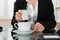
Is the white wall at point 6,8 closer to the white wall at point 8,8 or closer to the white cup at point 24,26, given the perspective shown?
the white wall at point 8,8

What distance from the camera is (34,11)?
1.56 m

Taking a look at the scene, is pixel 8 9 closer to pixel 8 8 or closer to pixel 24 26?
pixel 8 8

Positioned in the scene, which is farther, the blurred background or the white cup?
the blurred background

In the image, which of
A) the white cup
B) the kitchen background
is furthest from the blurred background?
the white cup

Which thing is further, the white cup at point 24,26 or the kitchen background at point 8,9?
the kitchen background at point 8,9

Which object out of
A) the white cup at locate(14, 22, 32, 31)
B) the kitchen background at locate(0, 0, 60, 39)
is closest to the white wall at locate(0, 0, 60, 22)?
the kitchen background at locate(0, 0, 60, 39)

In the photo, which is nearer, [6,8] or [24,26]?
[24,26]

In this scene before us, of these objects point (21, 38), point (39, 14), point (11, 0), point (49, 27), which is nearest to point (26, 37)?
point (21, 38)

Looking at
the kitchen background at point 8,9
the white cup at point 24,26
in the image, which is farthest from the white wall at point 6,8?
the white cup at point 24,26

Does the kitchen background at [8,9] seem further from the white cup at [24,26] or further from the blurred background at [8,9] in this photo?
the white cup at [24,26]

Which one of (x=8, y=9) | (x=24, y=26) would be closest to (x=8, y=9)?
(x=8, y=9)

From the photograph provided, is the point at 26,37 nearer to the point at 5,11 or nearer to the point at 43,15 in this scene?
the point at 43,15

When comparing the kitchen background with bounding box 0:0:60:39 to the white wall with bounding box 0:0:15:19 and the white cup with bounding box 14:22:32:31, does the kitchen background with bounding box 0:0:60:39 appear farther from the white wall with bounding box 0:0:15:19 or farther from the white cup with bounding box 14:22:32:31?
the white cup with bounding box 14:22:32:31

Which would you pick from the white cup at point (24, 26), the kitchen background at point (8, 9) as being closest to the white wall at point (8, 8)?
the kitchen background at point (8, 9)
